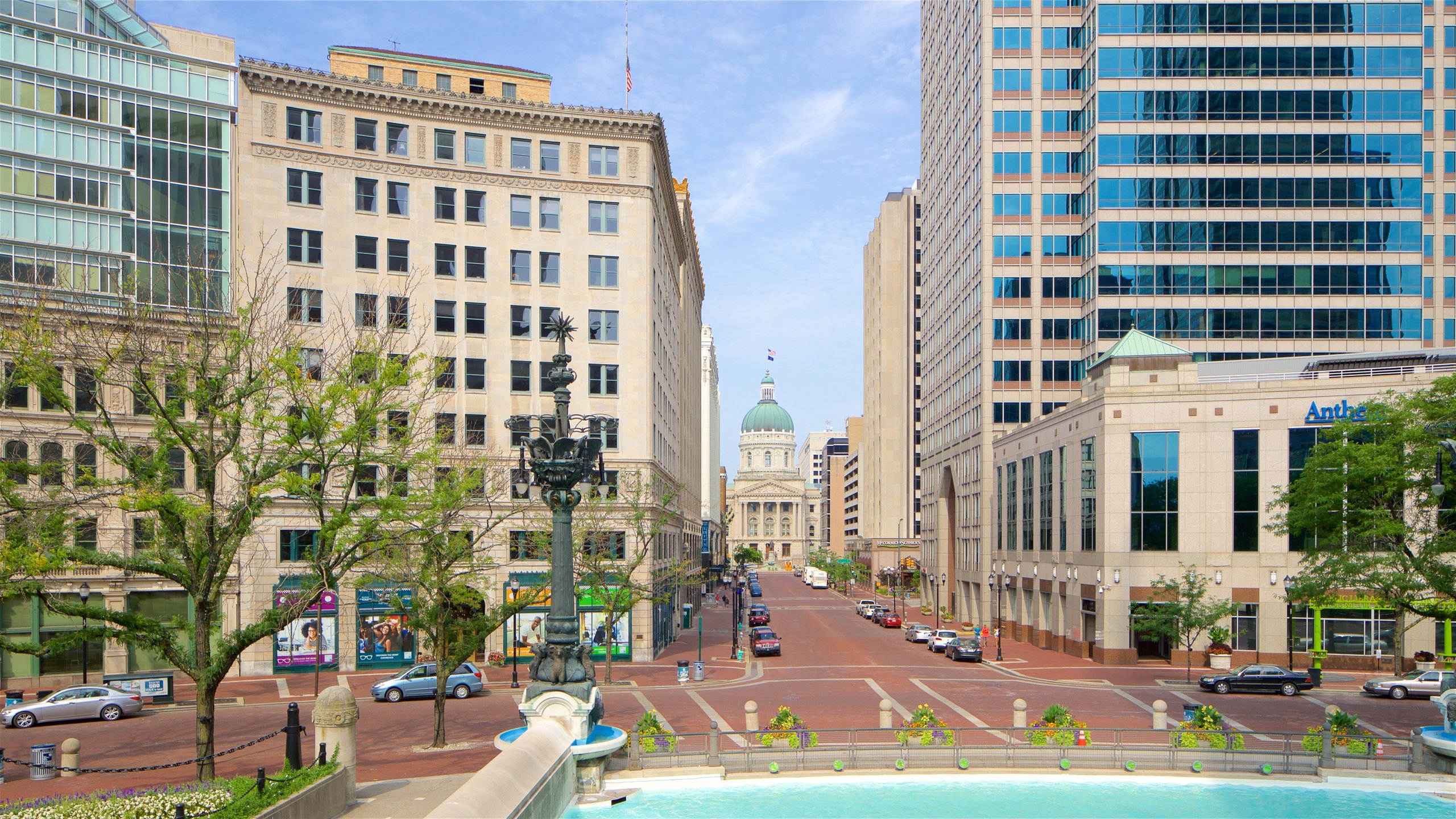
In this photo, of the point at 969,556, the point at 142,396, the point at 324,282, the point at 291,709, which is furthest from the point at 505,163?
the point at 969,556

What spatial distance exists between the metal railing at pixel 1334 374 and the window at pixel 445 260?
39.1 metres

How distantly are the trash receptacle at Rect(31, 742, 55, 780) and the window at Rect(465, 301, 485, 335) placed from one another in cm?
2984

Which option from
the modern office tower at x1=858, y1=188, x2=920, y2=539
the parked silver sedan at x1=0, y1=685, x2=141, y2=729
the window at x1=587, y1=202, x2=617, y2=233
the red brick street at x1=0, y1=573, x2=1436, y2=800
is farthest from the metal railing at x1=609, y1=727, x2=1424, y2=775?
the modern office tower at x1=858, y1=188, x2=920, y2=539

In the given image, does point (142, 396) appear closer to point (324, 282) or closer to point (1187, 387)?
point (324, 282)

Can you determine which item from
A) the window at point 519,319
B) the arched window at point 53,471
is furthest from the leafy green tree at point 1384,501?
the window at point 519,319

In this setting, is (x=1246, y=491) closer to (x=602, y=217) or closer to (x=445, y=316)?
(x=602, y=217)

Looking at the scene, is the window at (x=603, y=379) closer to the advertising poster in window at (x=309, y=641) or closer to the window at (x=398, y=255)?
the window at (x=398, y=255)

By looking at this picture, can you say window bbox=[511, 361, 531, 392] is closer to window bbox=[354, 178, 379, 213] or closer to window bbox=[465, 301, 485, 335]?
window bbox=[465, 301, 485, 335]

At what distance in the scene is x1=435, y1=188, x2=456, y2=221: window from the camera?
53250 millimetres

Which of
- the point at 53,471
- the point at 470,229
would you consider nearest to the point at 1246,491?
the point at 470,229

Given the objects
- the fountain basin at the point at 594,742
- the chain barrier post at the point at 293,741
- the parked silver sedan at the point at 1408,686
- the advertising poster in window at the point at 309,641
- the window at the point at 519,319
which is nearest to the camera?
the fountain basin at the point at 594,742

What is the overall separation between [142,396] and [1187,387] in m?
46.3

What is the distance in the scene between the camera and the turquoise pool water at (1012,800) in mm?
18703

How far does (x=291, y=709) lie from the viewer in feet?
69.4
